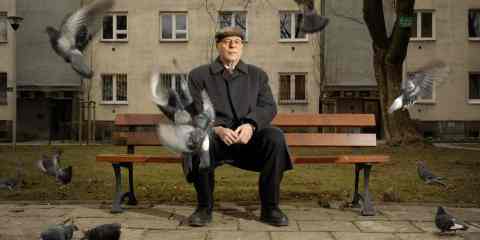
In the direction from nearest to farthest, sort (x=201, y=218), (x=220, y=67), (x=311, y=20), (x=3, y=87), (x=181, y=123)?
(x=181, y=123) → (x=201, y=218) → (x=220, y=67) → (x=311, y=20) → (x=3, y=87)

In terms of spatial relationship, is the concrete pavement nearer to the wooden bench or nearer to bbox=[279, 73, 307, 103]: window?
the wooden bench

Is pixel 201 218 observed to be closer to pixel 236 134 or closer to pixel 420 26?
pixel 236 134

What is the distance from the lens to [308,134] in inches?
246

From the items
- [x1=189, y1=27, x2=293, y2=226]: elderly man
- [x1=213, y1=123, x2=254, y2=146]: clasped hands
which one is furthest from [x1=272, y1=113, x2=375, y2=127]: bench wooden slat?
[x1=213, y1=123, x2=254, y2=146]: clasped hands

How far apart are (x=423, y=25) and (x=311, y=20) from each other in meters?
25.6

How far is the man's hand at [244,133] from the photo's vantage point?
202 inches

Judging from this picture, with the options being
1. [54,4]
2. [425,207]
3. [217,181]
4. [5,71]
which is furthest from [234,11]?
[425,207]

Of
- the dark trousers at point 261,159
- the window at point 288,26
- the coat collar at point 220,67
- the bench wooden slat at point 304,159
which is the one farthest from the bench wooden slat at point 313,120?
the window at point 288,26

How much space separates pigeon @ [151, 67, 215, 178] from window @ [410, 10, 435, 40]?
27.5 meters

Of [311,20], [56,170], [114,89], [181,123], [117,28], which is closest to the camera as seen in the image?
[181,123]

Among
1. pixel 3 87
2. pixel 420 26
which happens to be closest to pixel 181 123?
pixel 420 26

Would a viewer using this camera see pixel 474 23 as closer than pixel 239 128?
No

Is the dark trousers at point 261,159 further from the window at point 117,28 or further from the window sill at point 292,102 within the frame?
the window at point 117,28

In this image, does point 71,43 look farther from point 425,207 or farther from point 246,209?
point 425,207
